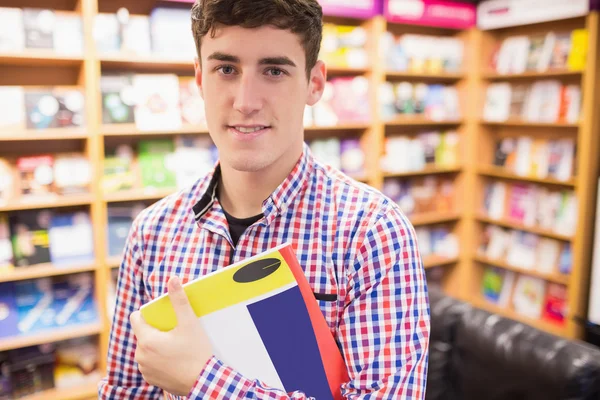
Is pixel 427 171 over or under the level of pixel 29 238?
over

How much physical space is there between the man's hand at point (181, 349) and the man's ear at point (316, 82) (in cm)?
57

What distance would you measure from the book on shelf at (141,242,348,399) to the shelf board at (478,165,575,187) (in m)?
3.29

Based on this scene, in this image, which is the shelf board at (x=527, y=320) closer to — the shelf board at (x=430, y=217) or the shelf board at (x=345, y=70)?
the shelf board at (x=430, y=217)

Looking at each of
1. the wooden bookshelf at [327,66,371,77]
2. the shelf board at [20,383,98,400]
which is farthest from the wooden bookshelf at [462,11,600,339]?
the shelf board at [20,383,98,400]

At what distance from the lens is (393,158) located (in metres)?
4.02

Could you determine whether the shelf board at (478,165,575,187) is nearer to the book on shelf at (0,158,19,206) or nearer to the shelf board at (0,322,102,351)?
the shelf board at (0,322,102,351)

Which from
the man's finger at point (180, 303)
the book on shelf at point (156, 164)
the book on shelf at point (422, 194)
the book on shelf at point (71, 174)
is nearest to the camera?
the man's finger at point (180, 303)

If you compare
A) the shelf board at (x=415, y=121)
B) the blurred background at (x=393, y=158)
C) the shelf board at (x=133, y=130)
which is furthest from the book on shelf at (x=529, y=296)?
the shelf board at (x=133, y=130)

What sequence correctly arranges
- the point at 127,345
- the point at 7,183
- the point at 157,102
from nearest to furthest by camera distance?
the point at 127,345
the point at 7,183
the point at 157,102

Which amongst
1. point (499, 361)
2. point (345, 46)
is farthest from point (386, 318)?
point (345, 46)

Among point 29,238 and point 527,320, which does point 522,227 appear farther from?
point 29,238

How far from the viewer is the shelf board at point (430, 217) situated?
13.8ft

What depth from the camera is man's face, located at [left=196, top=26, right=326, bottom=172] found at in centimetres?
103

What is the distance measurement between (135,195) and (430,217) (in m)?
2.45
